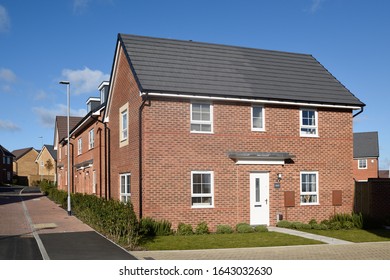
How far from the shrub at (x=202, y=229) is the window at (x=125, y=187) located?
410 centimetres

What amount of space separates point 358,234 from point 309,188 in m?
3.29

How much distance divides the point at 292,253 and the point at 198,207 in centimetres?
596

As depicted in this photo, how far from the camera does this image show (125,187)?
21359 mm

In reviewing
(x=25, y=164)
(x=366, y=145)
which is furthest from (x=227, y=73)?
(x=25, y=164)

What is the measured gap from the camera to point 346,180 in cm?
2144

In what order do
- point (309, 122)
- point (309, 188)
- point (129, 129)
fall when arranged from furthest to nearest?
point (309, 122) < point (309, 188) < point (129, 129)

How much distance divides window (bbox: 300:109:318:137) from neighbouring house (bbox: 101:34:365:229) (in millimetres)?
49

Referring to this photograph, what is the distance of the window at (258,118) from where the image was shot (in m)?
20.2

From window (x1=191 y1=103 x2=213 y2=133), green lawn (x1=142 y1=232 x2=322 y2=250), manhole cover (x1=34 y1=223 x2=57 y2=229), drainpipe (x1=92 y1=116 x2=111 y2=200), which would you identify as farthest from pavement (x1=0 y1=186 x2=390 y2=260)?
drainpipe (x1=92 y1=116 x2=111 y2=200)

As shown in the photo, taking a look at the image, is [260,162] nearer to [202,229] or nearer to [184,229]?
[202,229]

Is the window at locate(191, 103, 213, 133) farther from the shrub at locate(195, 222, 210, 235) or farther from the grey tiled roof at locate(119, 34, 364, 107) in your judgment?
the shrub at locate(195, 222, 210, 235)

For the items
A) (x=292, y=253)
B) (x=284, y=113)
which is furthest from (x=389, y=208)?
(x=292, y=253)

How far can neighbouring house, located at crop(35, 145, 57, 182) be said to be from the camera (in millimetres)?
90688
